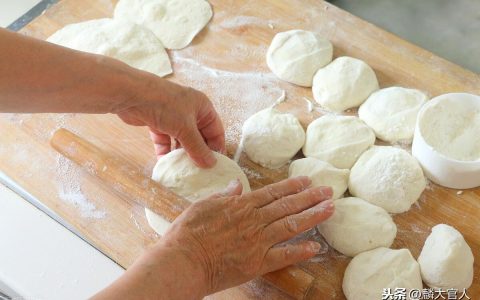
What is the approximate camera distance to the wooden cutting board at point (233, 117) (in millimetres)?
1445

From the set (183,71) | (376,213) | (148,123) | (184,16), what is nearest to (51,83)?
(148,123)

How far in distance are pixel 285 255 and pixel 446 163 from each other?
53cm

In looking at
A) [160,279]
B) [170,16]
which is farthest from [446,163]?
[170,16]

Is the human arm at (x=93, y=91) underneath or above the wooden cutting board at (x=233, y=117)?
above

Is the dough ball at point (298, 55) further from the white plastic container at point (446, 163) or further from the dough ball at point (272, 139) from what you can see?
the white plastic container at point (446, 163)

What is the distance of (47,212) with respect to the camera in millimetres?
1562

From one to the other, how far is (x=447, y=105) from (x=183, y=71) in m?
0.88

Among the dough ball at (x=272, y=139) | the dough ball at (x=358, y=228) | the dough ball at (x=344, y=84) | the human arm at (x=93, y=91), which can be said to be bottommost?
the dough ball at (x=358, y=228)

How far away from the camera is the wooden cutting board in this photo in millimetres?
1445

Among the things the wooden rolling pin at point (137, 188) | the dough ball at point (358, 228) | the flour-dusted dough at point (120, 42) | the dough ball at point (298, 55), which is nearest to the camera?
the wooden rolling pin at point (137, 188)

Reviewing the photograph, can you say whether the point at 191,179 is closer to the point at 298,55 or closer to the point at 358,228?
the point at 358,228

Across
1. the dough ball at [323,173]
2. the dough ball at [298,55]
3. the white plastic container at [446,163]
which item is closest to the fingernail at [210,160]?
the dough ball at [323,173]

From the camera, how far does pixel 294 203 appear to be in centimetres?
130

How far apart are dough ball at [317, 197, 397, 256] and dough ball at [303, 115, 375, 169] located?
167 mm
